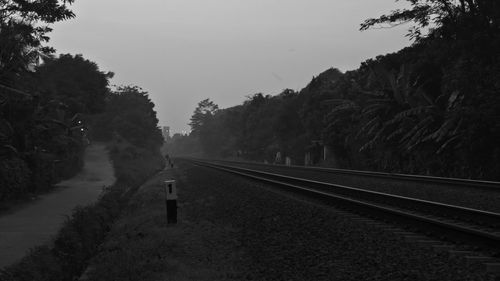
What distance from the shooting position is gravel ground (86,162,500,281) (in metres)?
5.98

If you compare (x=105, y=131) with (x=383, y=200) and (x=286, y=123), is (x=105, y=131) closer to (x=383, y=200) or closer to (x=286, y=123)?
(x=286, y=123)

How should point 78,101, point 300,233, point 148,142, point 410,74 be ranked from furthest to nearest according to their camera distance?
point 148,142, point 78,101, point 410,74, point 300,233

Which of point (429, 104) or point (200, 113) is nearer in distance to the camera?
point (429, 104)

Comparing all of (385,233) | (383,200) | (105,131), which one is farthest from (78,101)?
(385,233)

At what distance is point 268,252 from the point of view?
7332 mm

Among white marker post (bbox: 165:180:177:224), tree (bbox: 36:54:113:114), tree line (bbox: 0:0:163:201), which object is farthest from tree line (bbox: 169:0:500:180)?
tree (bbox: 36:54:113:114)

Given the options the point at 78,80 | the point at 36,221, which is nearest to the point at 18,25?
the point at 36,221

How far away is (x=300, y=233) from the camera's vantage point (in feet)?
29.1

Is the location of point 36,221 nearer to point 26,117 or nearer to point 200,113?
point 26,117

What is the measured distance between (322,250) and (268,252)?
2.56 ft

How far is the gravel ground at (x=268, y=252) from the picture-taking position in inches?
236

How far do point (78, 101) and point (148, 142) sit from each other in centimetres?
3599

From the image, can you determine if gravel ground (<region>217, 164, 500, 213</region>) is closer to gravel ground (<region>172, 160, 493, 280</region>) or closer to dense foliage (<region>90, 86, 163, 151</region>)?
gravel ground (<region>172, 160, 493, 280</region>)

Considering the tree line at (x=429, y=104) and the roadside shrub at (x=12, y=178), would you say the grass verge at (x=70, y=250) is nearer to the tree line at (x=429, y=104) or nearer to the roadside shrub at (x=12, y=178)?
the roadside shrub at (x=12, y=178)
